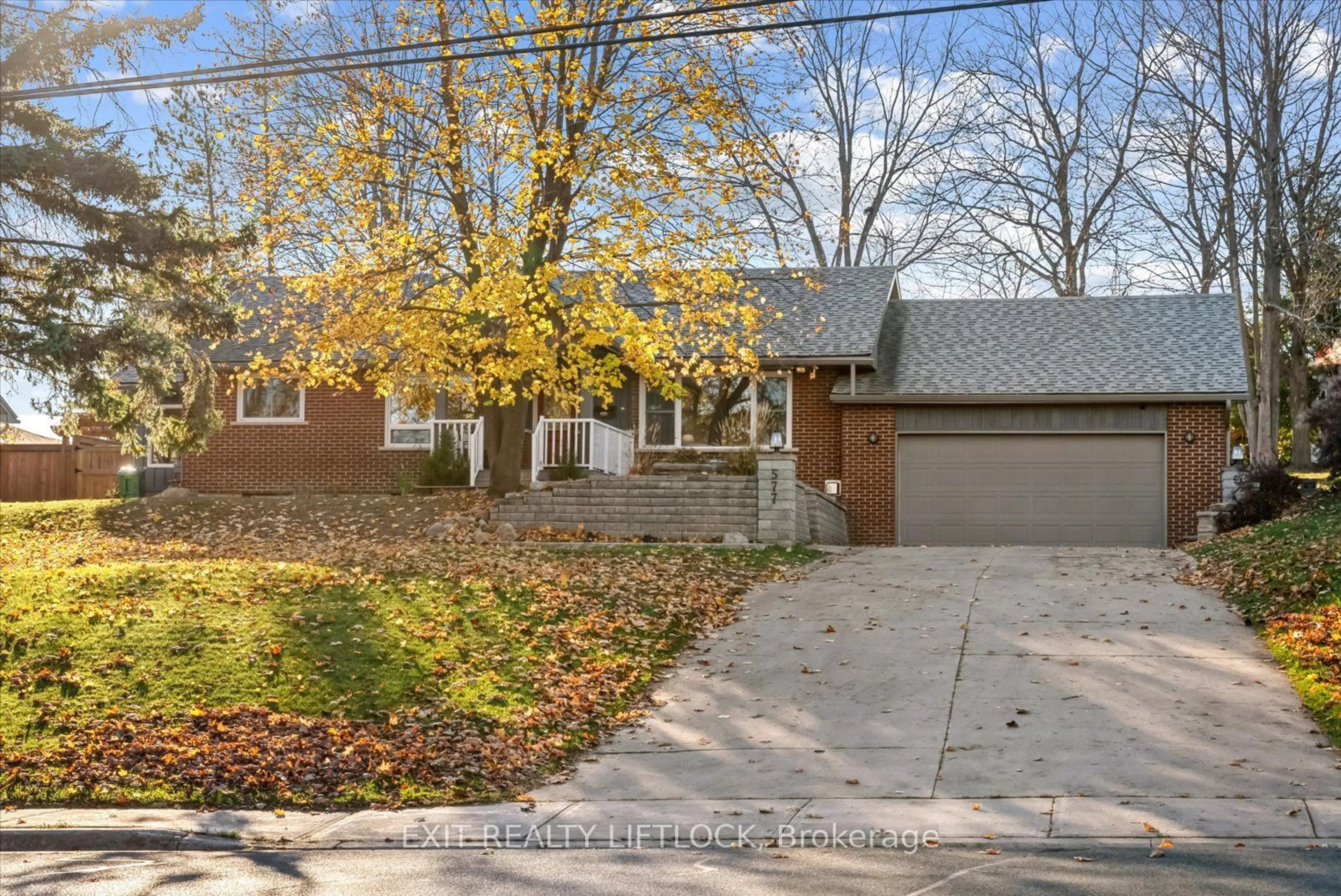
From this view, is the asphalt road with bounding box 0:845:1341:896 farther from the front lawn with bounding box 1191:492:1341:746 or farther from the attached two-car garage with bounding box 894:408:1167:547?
the attached two-car garage with bounding box 894:408:1167:547

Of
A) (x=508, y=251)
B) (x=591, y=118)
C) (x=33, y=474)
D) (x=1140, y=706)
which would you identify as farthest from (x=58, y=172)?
(x=33, y=474)

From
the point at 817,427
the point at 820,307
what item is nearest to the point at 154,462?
the point at 817,427

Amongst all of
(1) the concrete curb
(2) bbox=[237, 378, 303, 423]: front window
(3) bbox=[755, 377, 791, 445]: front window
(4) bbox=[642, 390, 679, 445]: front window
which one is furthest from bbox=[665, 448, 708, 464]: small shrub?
(1) the concrete curb

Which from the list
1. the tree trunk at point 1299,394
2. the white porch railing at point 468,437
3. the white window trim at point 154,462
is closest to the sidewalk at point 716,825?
the white porch railing at point 468,437

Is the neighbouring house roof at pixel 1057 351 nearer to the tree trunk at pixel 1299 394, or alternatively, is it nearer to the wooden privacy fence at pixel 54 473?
the tree trunk at pixel 1299 394

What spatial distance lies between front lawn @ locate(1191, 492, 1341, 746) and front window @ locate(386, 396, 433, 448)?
1434 centimetres

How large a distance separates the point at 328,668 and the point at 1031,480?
1588cm

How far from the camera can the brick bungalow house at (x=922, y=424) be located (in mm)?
24078

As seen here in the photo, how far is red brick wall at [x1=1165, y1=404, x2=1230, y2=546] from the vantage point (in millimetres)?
23859

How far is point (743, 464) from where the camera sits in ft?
75.9

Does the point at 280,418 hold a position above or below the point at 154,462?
above

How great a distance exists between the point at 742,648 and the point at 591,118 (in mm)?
10545

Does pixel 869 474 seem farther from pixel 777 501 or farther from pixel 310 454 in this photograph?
pixel 310 454

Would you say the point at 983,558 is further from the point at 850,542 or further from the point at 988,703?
the point at 988,703
